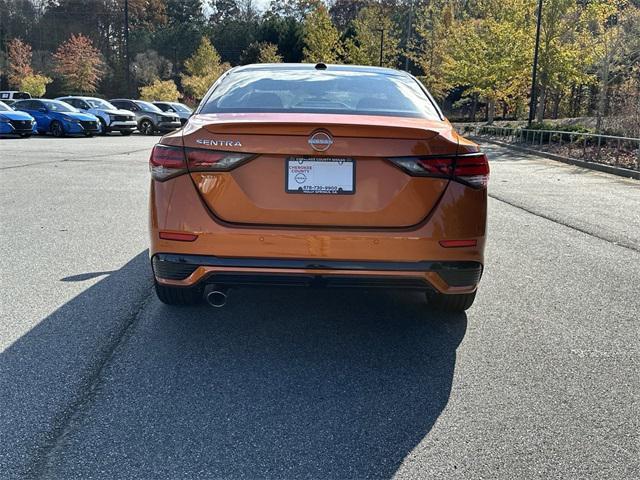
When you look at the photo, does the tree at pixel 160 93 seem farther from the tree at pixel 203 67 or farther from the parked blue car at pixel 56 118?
the parked blue car at pixel 56 118

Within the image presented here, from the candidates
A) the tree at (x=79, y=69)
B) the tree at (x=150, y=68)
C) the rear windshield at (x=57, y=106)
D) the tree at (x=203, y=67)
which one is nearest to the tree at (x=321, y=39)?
the tree at (x=203, y=67)

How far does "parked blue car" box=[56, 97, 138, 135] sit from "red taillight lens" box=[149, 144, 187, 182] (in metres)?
26.8

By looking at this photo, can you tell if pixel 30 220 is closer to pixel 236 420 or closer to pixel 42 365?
pixel 42 365

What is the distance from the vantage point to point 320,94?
4.14m

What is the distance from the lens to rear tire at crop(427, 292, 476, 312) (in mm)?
4086

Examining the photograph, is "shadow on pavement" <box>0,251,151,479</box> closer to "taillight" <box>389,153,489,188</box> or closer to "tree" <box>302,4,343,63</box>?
"taillight" <box>389,153,489,188</box>

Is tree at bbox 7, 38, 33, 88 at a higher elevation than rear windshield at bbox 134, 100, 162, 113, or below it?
higher

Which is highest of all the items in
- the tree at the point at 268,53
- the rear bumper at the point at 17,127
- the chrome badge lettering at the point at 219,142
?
the tree at the point at 268,53

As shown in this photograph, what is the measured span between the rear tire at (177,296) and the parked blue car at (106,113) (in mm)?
26191

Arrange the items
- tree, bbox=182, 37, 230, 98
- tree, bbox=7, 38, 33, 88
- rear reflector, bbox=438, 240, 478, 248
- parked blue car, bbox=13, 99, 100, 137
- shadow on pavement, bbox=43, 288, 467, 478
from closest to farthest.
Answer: shadow on pavement, bbox=43, 288, 467, 478
rear reflector, bbox=438, 240, 478, 248
parked blue car, bbox=13, 99, 100, 137
tree, bbox=7, 38, 33, 88
tree, bbox=182, 37, 230, 98

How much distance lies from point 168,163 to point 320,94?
4.04ft

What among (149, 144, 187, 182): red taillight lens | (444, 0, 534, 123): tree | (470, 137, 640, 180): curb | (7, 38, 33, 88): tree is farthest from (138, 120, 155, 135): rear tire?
(7, 38, 33, 88): tree

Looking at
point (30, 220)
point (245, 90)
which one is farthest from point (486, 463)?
point (30, 220)

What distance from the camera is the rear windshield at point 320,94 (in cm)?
379
